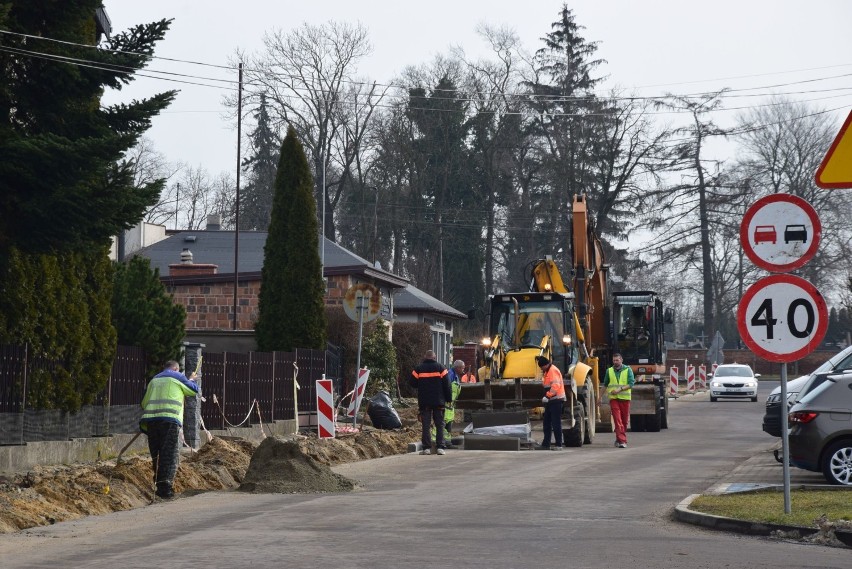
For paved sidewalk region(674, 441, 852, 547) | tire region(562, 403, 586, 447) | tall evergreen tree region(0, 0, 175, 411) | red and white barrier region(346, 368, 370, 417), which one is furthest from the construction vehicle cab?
tall evergreen tree region(0, 0, 175, 411)

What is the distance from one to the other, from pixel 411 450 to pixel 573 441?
368 cm

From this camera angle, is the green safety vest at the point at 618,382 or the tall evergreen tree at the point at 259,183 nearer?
the green safety vest at the point at 618,382

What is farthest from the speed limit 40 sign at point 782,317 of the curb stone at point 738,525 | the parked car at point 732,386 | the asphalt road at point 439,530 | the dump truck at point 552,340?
the parked car at point 732,386

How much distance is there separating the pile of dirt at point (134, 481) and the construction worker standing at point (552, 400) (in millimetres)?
4418

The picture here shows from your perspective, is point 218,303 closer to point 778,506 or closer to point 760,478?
point 760,478

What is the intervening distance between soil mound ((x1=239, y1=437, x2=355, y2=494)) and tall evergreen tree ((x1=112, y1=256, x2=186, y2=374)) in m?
5.28

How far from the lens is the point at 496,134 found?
65875 millimetres

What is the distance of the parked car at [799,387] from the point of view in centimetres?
2027

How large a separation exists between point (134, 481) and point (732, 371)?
140ft

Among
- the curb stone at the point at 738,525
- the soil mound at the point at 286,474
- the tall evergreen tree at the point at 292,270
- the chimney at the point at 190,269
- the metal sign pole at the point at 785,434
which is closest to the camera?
the curb stone at the point at 738,525

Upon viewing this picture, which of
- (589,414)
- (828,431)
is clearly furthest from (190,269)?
(828,431)

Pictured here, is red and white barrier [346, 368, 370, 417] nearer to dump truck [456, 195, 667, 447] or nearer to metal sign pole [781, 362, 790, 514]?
dump truck [456, 195, 667, 447]

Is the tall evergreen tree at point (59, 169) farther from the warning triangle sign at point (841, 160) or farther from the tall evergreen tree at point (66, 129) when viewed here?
the warning triangle sign at point (841, 160)

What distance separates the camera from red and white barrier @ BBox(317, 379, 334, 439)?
81.4 ft
